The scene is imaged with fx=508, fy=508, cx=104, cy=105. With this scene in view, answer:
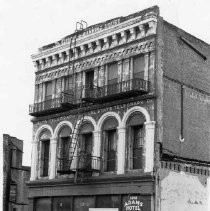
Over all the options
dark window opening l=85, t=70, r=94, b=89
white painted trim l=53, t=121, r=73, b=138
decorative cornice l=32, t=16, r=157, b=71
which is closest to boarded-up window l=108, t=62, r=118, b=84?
decorative cornice l=32, t=16, r=157, b=71

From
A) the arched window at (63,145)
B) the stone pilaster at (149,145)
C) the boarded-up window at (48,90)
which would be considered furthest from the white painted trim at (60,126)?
the stone pilaster at (149,145)

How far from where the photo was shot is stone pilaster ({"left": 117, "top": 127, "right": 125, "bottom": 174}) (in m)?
27.5

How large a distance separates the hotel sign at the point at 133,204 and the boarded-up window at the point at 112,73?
268 inches

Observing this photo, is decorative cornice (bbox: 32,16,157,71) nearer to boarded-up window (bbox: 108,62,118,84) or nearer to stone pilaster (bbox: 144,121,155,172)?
boarded-up window (bbox: 108,62,118,84)

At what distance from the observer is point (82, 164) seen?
29.3 m

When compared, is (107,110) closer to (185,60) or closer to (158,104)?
(158,104)

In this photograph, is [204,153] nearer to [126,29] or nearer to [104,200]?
[104,200]

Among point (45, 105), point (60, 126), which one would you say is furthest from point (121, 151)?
point (45, 105)

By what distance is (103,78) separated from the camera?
98.0 ft

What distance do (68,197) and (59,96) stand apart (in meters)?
6.53

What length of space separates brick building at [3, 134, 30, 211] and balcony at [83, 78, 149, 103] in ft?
45.9

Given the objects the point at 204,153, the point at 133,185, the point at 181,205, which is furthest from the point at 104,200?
the point at 204,153

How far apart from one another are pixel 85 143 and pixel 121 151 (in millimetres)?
3603

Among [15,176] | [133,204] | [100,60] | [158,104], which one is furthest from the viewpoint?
[15,176]
